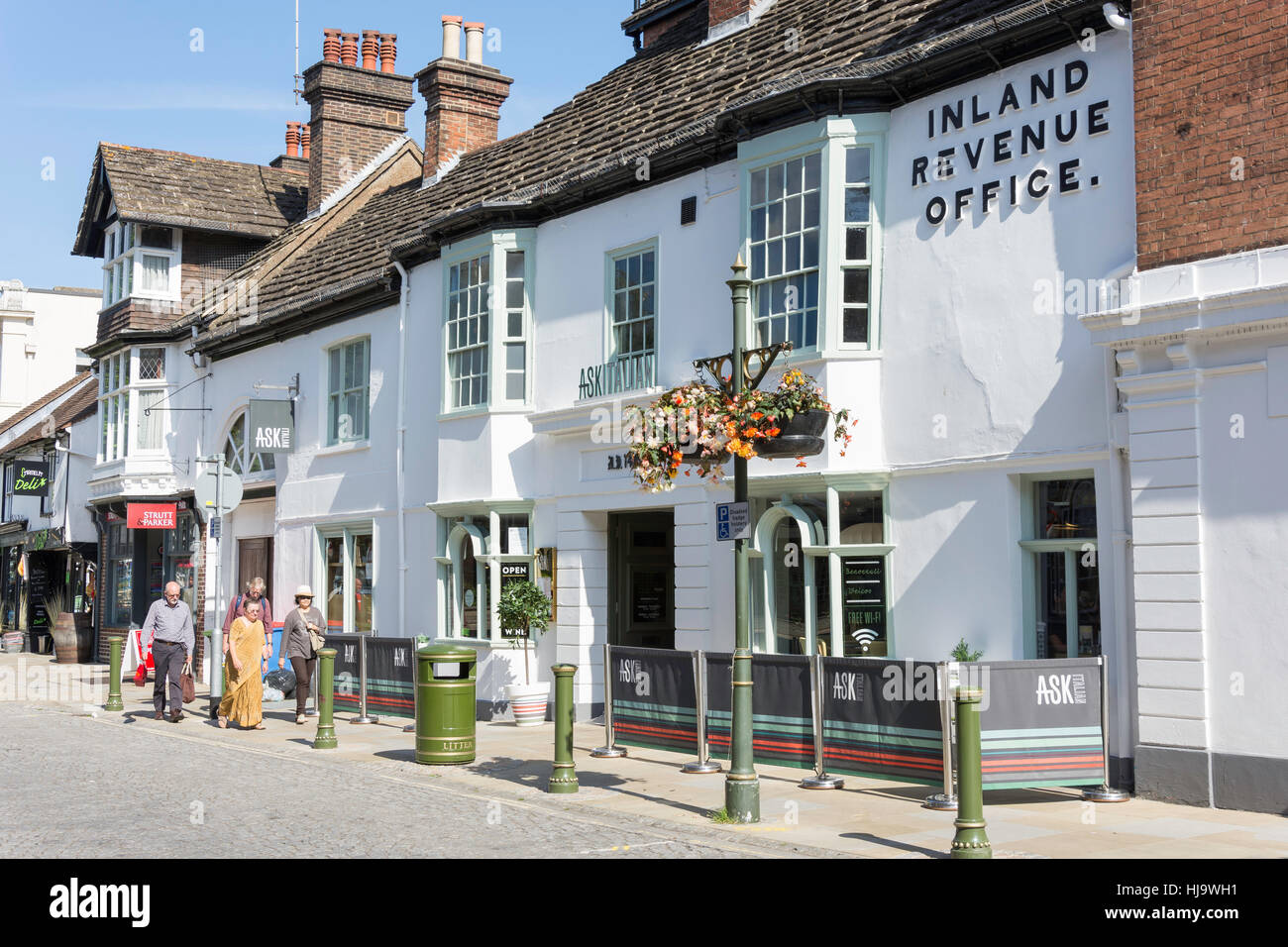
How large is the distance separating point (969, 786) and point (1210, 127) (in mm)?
5862

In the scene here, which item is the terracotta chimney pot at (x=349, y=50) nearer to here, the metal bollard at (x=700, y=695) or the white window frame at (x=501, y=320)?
the white window frame at (x=501, y=320)

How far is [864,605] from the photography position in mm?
13352

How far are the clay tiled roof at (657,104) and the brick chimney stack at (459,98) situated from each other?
0.75 metres

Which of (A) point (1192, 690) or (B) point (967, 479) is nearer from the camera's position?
(A) point (1192, 690)

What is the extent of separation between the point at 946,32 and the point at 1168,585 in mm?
6048

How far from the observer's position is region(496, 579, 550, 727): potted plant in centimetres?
1730

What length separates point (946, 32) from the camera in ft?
43.2

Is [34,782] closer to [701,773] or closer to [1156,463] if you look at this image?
[701,773]

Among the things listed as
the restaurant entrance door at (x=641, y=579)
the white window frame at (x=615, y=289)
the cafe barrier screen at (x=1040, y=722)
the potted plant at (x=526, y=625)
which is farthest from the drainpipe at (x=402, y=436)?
the cafe barrier screen at (x=1040, y=722)

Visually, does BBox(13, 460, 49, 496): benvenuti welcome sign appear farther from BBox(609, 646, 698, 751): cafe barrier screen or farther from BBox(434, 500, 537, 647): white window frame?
BBox(609, 646, 698, 751): cafe barrier screen

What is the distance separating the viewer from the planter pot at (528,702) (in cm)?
1758

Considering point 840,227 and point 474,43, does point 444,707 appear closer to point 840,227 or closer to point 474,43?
point 840,227
